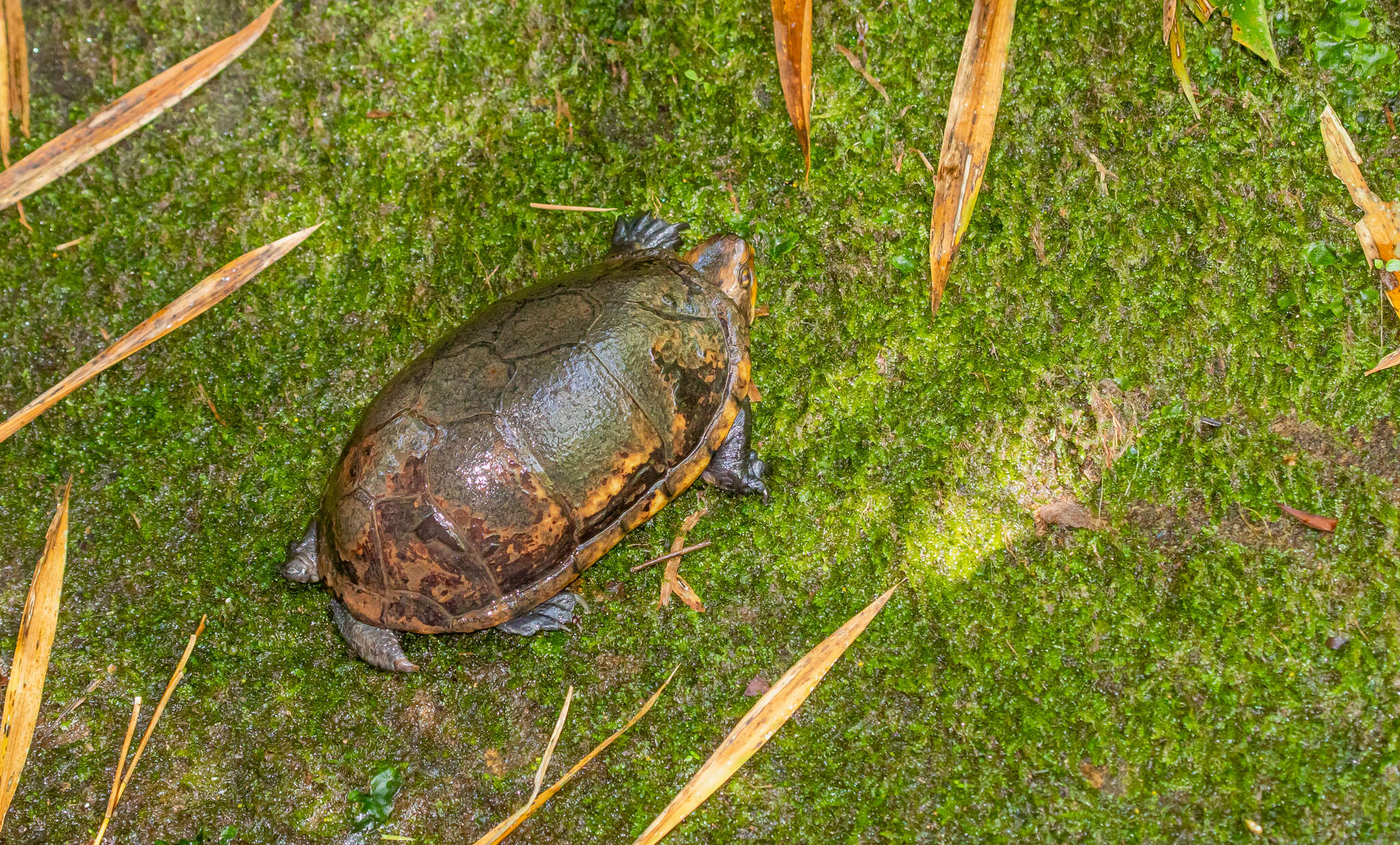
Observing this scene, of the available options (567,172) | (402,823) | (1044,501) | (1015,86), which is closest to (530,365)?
(567,172)

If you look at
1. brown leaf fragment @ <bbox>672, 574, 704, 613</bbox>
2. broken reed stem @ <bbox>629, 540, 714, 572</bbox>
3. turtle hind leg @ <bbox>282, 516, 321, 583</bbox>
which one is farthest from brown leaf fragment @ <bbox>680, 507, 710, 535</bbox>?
turtle hind leg @ <bbox>282, 516, 321, 583</bbox>

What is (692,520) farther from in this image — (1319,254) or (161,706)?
(1319,254)

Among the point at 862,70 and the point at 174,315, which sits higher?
the point at 862,70

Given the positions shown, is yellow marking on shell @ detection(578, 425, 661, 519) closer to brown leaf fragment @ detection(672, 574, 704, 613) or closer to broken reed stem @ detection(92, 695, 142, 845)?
brown leaf fragment @ detection(672, 574, 704, 613)

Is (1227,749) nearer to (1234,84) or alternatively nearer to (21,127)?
(1234,84)

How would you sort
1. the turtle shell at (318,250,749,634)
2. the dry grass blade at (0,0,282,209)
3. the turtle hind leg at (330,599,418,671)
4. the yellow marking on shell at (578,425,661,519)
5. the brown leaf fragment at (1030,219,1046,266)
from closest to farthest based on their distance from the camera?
the turtle shell at (318,250,749,634) → the yellow marking on shell at (578,425,661,519) → the turtle hind leg at (330,599,418,671) → the brown leaf fragment at (1030,219,1046,266) → the dry grass blade at (0,0,282,209)

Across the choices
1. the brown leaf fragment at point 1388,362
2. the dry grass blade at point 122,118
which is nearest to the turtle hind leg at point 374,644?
the dry grass blade at point 122,118

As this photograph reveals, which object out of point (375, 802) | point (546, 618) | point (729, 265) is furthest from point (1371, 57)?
point (375, 802)
